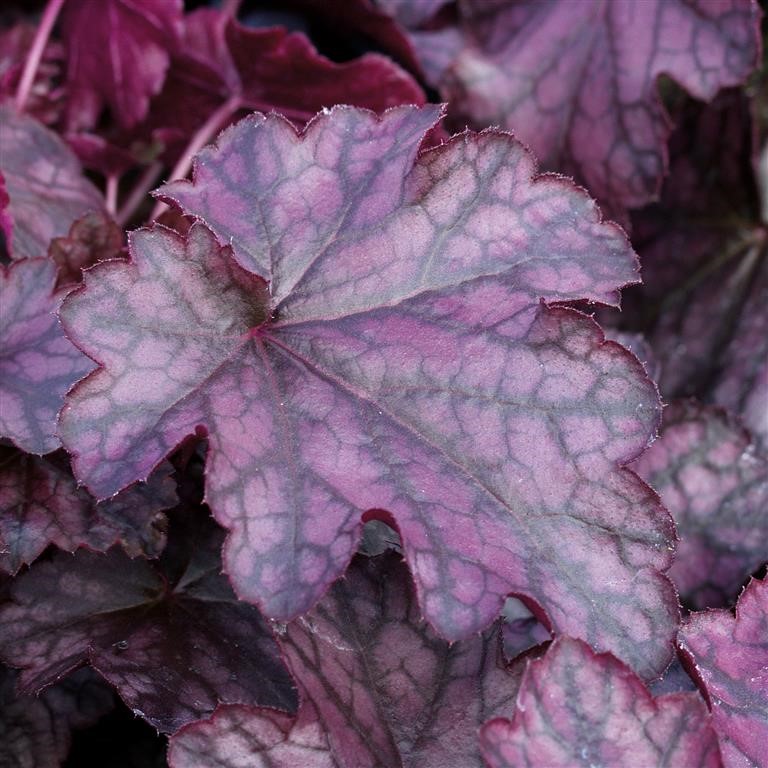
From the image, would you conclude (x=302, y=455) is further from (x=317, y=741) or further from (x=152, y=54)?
(x=152, y=54)

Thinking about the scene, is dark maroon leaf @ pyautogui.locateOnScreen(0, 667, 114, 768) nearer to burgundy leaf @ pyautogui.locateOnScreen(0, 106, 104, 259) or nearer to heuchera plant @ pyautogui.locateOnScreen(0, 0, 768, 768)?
heuchera plant @ pyautogui.locateOnScreen(0, 0, 768, 768)

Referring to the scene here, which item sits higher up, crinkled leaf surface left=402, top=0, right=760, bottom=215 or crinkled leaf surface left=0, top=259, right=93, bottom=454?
crinkled leaf surface left=402, top=0, right=760, bottom=215

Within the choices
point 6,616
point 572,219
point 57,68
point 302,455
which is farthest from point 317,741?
point 57,68

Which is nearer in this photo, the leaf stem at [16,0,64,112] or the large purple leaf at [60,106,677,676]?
the large purple leaf at [60,106,677,676]

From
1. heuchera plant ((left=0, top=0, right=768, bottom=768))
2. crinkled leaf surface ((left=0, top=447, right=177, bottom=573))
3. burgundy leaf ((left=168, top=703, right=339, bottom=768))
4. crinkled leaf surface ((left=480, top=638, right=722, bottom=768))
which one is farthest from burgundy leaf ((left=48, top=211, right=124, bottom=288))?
crinkled leaf surface ((left=480, top=638, right=722, bottom=768))

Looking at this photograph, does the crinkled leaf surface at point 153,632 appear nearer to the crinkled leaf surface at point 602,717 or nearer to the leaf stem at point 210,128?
the crinkled leaf surface at point 602,717

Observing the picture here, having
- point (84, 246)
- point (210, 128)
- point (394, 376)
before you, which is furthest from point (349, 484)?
point (210, 128)

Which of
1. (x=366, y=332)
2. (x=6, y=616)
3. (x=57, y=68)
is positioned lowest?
(x=6, y=616)
